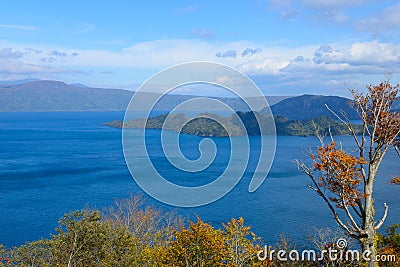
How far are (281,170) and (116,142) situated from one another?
117 ft

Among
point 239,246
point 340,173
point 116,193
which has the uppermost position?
point 340,173

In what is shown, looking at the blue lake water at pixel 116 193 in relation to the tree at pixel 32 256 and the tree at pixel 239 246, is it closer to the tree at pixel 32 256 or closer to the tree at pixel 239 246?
the tree at pixel 239 246

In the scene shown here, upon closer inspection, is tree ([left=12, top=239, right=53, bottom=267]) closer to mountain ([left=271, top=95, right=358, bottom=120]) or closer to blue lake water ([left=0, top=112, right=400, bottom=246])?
blue lake water ([left=0, top=112, right=400, bottom=246])

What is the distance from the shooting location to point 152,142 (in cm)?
6512

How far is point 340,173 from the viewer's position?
549cm

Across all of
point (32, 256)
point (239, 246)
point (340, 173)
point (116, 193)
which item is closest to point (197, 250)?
point (239, 246)

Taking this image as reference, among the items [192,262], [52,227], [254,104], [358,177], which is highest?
[254,104]

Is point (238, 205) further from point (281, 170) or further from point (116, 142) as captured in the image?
point (116, 142)

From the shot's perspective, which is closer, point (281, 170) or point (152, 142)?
point (281, 170)

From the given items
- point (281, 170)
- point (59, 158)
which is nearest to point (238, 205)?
point (281, 170)

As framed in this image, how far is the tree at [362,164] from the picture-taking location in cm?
551

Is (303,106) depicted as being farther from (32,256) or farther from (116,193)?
(32,256)

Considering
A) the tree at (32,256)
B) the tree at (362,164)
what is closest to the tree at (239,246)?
the tree at (362,164)

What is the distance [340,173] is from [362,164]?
0.42 m
